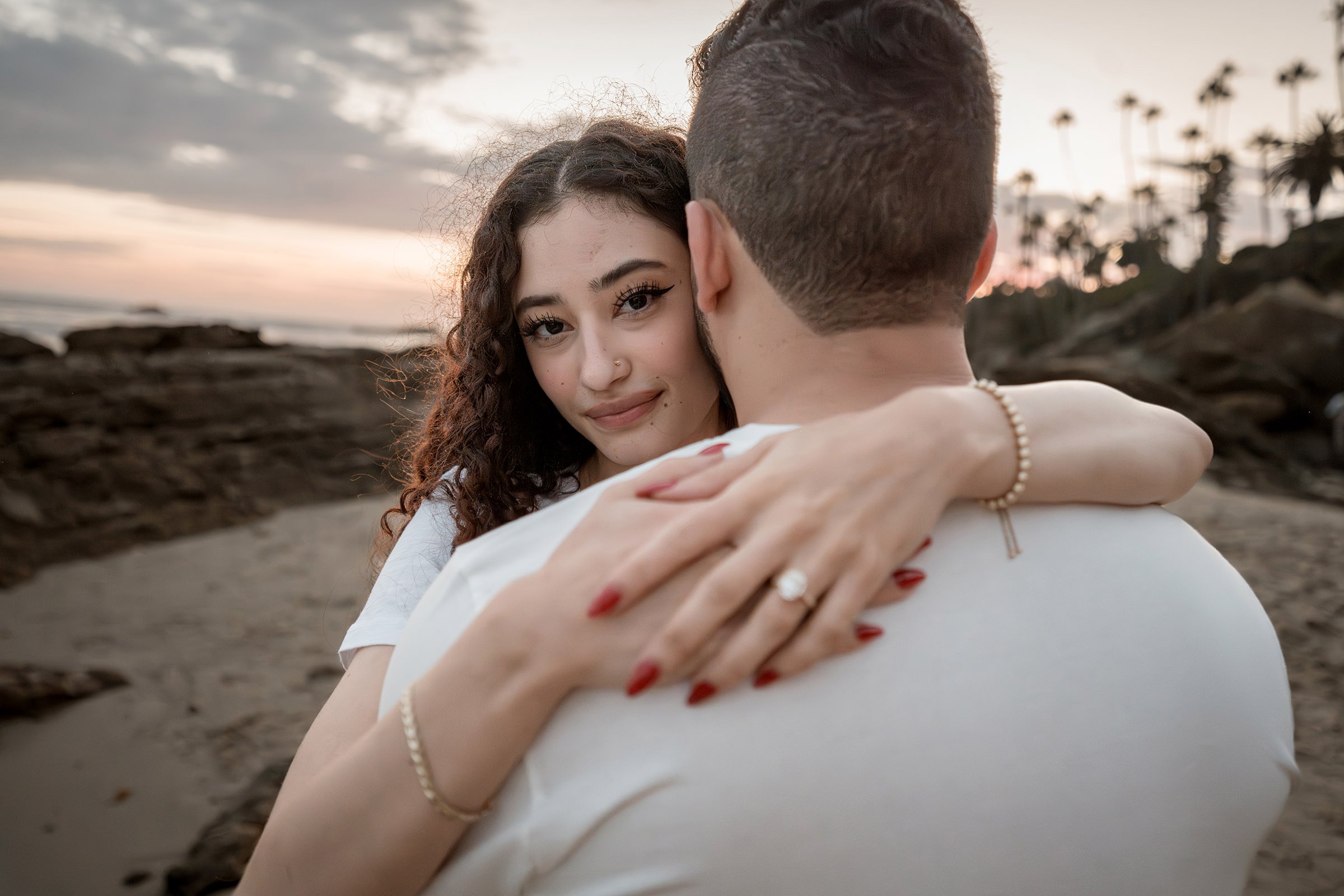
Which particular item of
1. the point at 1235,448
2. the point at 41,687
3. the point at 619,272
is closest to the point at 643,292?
the point at 619,272

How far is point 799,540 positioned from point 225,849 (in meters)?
3.96

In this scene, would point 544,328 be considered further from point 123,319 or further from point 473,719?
point 123,319

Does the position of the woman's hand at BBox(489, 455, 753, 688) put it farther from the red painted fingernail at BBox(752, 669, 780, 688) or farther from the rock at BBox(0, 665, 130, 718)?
the rock at BBox(0, 665, 130, 718)

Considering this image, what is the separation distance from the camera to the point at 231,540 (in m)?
8.43

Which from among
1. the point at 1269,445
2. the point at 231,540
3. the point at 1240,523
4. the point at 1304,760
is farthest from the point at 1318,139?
the point at 231,540

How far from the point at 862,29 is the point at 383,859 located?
57.0 inches

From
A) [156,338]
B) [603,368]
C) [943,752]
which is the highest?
[156,338]

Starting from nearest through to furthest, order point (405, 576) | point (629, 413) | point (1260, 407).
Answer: point (405, 576) < point (629, 413) < point (1260, 407)

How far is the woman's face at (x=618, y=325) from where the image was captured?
7.96ft

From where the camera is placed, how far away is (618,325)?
2.45 metres

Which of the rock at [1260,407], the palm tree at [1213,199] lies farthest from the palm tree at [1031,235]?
the rock at [1260,407]

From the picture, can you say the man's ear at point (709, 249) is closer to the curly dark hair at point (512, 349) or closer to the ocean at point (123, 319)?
the curly dark hair at point (512, 349)

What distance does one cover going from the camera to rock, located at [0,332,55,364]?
7.88m

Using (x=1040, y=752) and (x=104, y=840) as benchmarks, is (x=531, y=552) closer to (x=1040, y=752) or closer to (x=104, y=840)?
(x=1040, y=752)
